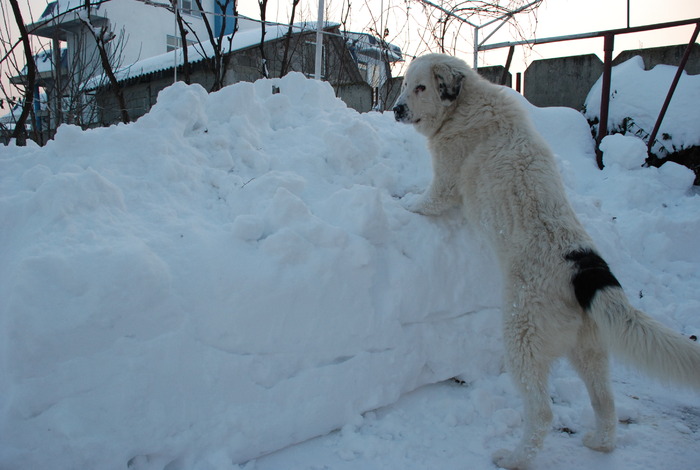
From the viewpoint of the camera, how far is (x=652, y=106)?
23.5 feet

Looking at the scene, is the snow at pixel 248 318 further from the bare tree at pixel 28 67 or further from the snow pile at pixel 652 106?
the snow pile at pixel 652 106

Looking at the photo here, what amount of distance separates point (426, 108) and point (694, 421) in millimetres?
2725

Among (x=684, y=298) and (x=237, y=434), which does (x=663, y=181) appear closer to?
(x=684, y=298)

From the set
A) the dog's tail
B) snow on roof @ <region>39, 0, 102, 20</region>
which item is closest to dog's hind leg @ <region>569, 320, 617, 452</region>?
the dog's tail

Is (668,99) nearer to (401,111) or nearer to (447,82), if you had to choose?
(447,82)

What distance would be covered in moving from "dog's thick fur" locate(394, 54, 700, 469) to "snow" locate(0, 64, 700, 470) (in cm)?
29

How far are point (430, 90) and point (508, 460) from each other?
245 centimetres

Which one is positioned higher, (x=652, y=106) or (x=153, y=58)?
(x=153, y=58)

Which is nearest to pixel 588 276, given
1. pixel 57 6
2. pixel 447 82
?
pixel 447 82

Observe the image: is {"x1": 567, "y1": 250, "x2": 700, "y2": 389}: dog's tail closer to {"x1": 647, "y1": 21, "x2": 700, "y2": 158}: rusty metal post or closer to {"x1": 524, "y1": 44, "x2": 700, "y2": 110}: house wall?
{"x1": 647, "y1": 21, "x2": 700, "y2": 158}: rusty metal post

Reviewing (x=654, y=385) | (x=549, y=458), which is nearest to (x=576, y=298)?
(x=549, y=458)

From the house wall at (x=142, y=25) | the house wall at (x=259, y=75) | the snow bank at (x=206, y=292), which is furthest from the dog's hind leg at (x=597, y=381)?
the house wall at (x=142, y=25)

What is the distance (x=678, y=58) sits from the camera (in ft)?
27.1

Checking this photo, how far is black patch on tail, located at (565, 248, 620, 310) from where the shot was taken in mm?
2373
